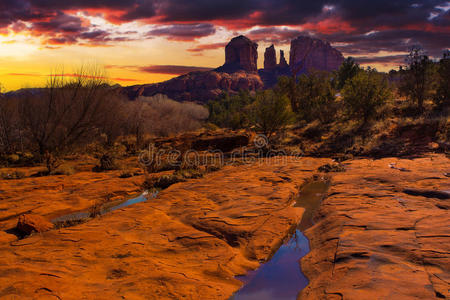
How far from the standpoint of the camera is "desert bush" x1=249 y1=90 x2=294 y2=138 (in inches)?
730

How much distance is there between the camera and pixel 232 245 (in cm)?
514

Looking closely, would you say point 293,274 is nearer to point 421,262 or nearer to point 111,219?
point 421,262

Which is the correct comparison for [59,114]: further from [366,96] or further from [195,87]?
[195,87]

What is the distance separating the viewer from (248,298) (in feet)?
12.3

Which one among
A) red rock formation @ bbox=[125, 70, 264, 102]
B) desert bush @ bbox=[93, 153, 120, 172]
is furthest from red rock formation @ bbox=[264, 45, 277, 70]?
desert bush @ bbox=[93, 153, 120, 172]

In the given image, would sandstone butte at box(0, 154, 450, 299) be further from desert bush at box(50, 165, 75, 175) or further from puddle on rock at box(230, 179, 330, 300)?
desert bush at box(50, 165, 75, 175)

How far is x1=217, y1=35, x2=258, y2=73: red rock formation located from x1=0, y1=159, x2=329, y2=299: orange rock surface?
477ft

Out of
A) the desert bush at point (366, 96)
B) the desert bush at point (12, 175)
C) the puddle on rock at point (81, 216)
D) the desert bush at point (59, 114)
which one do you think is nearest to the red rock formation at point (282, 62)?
the desert bush at point (366, 96)

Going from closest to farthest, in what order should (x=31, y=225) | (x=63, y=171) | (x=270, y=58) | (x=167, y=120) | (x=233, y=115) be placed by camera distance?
(x=31, y=225) → (x=63, y=171) → (x=167, y=120) → (x=233, y=115) → (x=270, y=58)

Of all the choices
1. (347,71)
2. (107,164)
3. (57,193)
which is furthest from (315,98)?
(57,193)

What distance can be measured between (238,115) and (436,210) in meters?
25.6

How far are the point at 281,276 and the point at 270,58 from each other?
17212 centimetres

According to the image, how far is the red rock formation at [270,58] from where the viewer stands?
6462 inches

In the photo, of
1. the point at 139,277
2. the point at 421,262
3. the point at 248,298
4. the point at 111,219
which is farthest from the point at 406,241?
the point at 111,219
